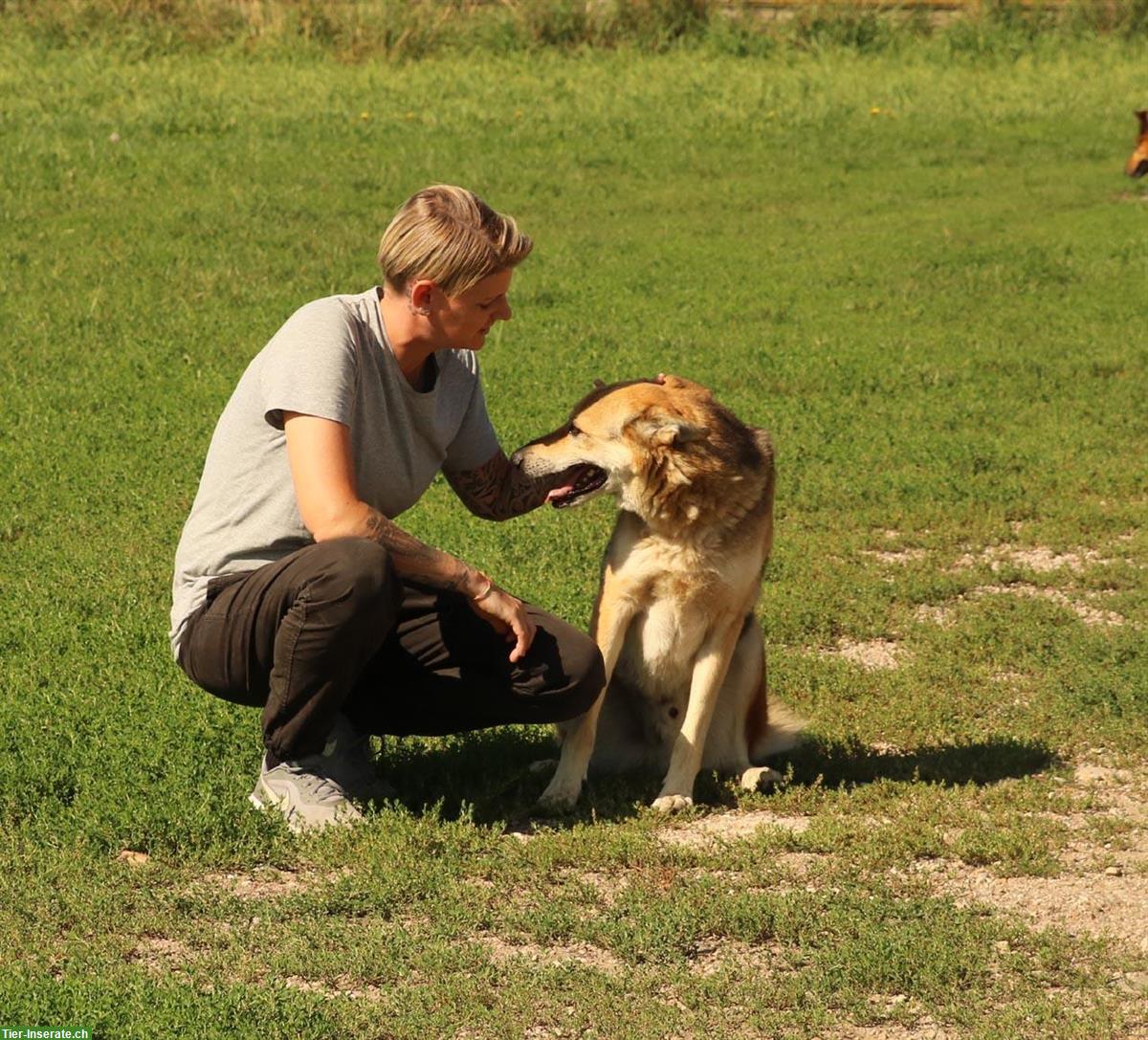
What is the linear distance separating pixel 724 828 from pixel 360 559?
1.27 m

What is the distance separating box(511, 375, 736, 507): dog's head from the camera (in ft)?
14.4

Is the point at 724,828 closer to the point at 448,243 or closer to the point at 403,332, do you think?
the point at 403,332

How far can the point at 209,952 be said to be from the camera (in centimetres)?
355

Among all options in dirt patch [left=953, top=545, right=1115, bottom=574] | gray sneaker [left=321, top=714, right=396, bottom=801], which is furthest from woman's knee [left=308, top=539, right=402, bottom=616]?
dirt patch [left=953, top=545, right=1115, bottom=574]

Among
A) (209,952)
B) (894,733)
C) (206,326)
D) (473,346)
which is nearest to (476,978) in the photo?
(209,952)

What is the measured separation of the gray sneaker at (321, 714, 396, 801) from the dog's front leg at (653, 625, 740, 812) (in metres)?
0.77

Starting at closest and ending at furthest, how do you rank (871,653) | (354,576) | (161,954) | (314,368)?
(161,954) < (354,576) < (314,368) < (871,653)

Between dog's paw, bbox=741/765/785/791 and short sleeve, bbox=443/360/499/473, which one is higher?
short sleeve, bbox=443/360/499/473

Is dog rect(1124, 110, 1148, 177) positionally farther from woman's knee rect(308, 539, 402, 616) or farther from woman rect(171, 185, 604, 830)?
woman's knee rect(308, 539, 402, 616)

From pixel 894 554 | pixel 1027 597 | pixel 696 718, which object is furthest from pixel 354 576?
pixel 894 554

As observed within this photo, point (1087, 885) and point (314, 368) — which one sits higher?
point (314, 368)

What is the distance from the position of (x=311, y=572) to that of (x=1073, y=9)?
54.7 ft

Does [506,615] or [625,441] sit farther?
[625,441]

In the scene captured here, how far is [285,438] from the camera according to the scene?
13.6ft
